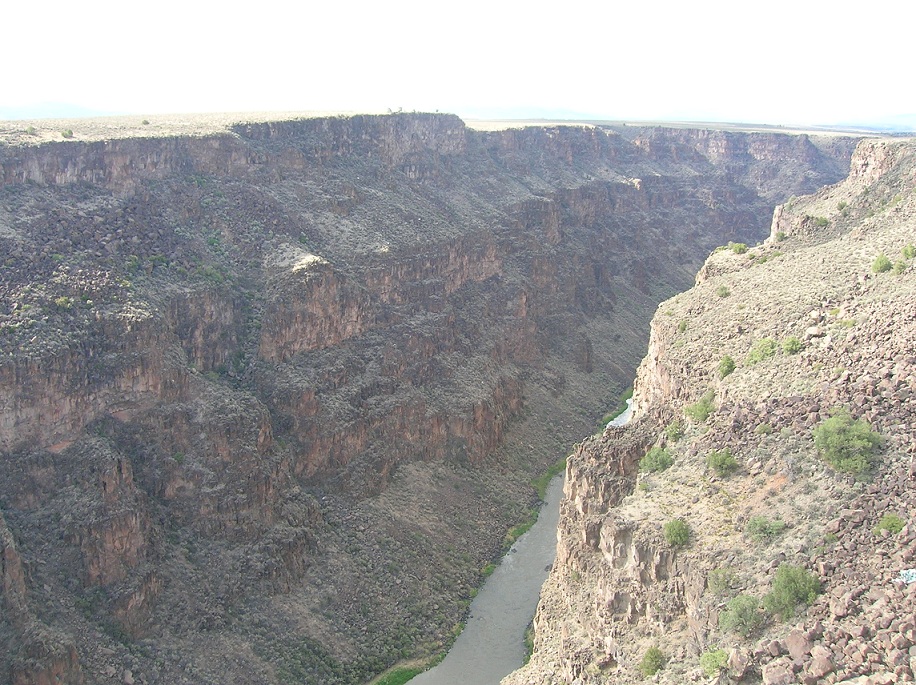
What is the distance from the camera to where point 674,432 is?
46.5m

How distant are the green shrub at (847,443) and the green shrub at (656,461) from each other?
335 inches

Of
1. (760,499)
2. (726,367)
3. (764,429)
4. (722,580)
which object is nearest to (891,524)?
(760,499)

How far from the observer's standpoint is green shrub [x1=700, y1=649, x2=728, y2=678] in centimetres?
3300

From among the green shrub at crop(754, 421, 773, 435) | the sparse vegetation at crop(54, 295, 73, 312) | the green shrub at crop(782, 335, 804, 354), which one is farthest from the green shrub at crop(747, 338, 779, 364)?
the sparse vegetation at crop(54, 295, 73, 312)

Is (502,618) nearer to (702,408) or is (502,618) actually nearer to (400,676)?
(400,676)

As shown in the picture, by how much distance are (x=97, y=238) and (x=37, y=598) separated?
29300mm

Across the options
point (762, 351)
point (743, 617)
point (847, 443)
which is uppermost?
point (762, 351)

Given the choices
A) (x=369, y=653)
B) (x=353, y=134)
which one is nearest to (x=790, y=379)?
(x=369, y=653)

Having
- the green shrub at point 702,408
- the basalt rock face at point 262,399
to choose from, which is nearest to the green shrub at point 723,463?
the green shrub at point 702,408

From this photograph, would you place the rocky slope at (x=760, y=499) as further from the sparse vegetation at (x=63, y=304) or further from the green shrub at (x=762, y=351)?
the sparse vegetation at (x=63, y=304)

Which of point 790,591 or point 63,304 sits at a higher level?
point 63,304

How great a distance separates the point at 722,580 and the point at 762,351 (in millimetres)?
14906

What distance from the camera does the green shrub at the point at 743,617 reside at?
3325 cm

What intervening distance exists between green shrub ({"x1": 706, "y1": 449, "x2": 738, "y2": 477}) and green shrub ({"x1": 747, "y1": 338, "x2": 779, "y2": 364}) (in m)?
6.81
